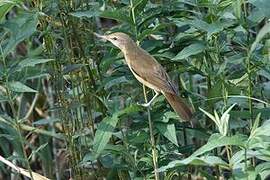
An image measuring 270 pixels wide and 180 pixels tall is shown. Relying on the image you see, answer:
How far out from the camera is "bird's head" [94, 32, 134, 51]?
103 inches

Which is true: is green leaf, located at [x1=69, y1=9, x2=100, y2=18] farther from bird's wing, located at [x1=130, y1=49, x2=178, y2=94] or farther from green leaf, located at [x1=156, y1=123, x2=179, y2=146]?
green leaf, located at [x1=156, y1=123, x2=179, y2=146]

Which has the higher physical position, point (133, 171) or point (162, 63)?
point (162, 63)

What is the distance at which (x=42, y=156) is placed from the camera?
414cm

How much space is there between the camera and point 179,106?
2.57 metres

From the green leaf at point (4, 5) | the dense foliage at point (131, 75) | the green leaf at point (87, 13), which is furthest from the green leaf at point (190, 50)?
the green leaf at point (4, 5)

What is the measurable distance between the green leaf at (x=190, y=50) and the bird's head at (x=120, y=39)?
192 mm

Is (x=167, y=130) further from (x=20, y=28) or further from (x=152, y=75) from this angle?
(x=20, y=28)

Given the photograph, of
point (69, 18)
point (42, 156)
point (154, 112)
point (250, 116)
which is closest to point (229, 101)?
point (250, 116)

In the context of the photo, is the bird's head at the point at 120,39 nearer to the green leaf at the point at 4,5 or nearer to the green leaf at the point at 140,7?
the green leaf at the point at 140,7

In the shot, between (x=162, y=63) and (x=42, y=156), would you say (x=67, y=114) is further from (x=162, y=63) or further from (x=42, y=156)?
(x=42, y=156)

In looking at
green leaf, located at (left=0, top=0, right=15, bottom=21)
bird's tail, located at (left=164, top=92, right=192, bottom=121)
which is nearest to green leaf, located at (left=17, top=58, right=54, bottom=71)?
green leaf, located at (left=0, top=0, right=15, bottom=21)

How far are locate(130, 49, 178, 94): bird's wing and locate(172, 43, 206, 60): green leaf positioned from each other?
0.10 m

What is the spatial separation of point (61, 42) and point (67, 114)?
0.28m

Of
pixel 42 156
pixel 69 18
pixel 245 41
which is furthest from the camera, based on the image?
pixel 42 156
